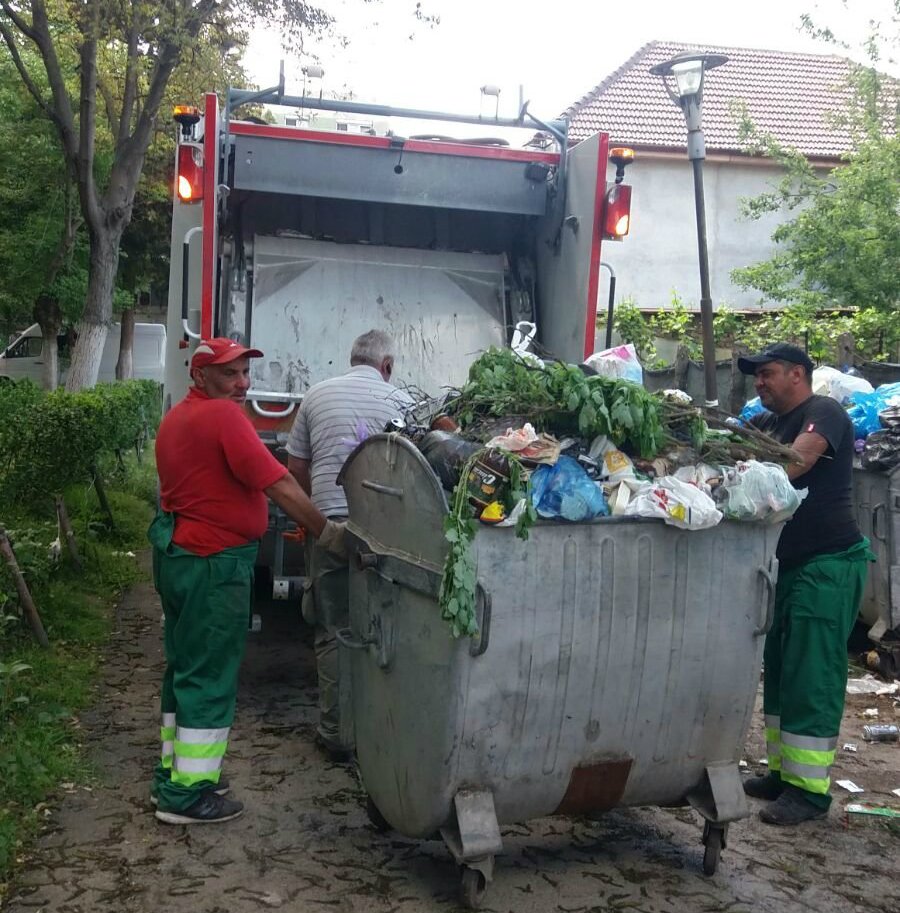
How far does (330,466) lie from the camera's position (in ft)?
14.5

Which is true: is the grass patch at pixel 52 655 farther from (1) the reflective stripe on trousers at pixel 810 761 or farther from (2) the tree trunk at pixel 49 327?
(2) the tree trunk at pixel 49 327

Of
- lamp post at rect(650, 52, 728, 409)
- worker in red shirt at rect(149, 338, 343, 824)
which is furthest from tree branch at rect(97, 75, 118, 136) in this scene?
worker in red shirt at rect(149, 338, 343, 824)

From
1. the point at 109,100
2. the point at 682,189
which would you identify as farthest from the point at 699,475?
the point at 682,189

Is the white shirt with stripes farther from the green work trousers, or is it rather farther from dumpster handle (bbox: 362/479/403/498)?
dumpster handle (bbox: 362/479/403/498)

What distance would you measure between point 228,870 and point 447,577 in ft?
4.39

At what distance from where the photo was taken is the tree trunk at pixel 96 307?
1266cm

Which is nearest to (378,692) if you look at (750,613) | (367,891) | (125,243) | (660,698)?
(367,891)

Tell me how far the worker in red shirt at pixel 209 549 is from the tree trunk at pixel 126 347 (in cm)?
1674

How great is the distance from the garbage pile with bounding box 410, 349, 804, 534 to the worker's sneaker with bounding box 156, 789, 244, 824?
149 cm

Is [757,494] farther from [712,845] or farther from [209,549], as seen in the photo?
[209,549]

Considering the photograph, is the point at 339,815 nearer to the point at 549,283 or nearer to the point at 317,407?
the point at 317,407

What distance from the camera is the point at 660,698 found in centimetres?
319

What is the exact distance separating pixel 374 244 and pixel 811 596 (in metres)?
3.22

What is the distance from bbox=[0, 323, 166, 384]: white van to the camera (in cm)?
2153
